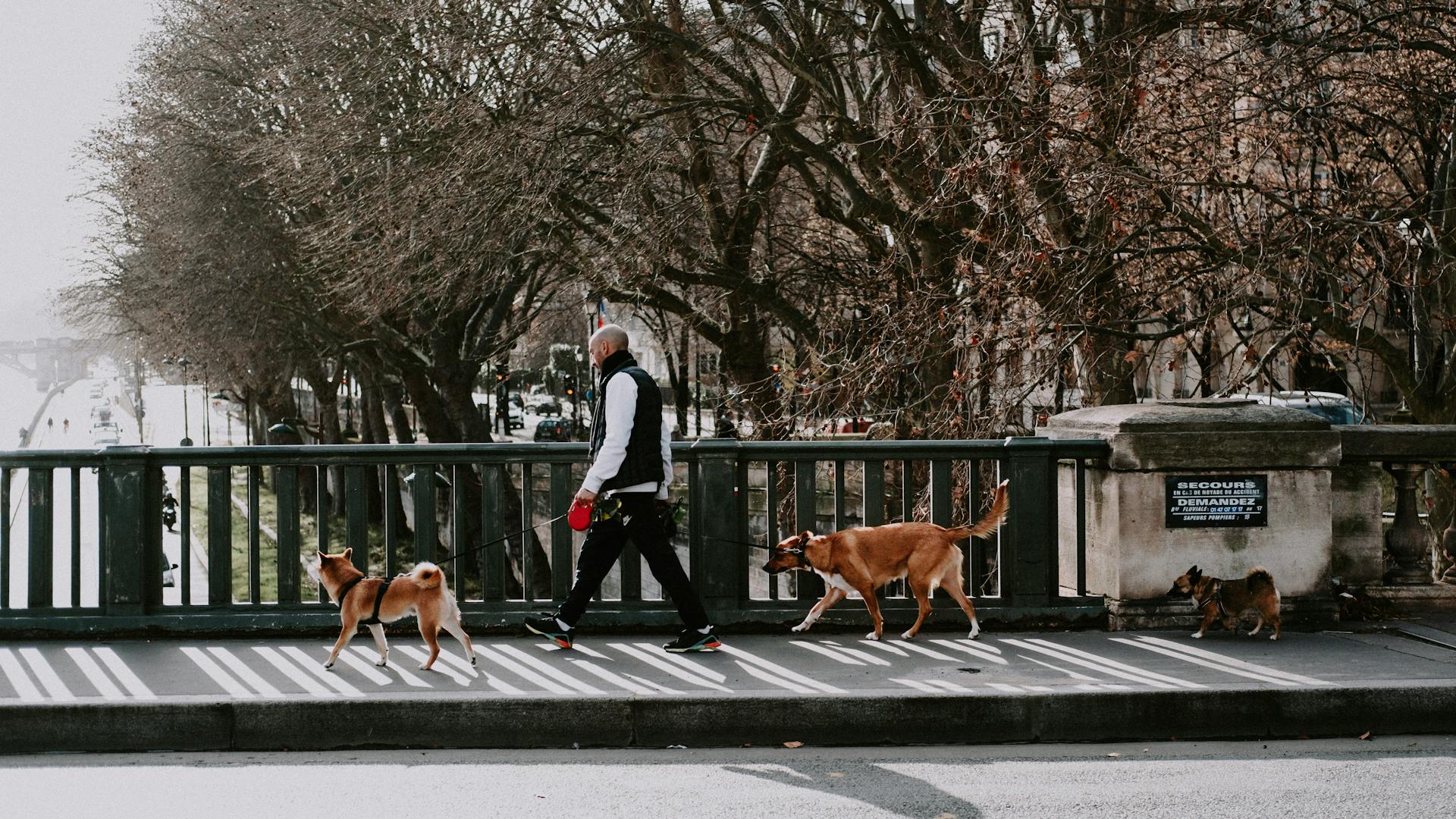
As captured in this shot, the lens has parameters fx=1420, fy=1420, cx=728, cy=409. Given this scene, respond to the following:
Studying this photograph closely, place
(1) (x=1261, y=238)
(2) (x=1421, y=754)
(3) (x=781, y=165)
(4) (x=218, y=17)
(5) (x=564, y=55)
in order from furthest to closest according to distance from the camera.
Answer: (4) (x=218, y=17)
(3) (x=781, y=165)
(5) (x=564, y=55)
(1) (x=1261, y=238)
(2) (x=1421, y=754)

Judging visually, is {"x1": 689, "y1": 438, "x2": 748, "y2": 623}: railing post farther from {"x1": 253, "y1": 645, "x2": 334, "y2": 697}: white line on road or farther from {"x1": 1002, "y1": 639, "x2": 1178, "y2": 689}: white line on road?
{"x1": 253, "y1": 645, "x2": 334, "y2": 697}: white line on road

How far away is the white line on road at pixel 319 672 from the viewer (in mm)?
6754

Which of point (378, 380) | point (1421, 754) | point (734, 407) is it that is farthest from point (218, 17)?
point (1421, 754)

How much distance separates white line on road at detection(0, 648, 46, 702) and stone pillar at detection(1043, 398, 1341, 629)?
5.76m

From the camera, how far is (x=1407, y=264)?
12.7 meters

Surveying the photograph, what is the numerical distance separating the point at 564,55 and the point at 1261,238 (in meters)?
8.37

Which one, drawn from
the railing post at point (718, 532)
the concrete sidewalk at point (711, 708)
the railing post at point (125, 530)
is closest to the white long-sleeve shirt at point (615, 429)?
the railing post at point (718, 532)

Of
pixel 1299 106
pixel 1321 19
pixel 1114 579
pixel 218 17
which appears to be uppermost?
A: pixel 218 17

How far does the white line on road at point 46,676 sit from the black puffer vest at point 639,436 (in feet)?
9.28

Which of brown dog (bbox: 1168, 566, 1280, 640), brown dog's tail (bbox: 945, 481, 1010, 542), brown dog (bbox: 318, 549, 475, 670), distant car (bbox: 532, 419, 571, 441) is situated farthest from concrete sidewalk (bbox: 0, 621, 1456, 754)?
distant car (bbox: 532, 419, 571, 441)

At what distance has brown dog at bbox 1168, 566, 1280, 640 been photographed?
7965 millimetres

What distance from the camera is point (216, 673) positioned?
23.6 feet

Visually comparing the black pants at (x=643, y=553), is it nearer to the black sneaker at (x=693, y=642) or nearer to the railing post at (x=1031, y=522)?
the black sneaker at (x=693, y=642)

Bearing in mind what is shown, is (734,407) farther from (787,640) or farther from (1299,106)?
(787,640)
